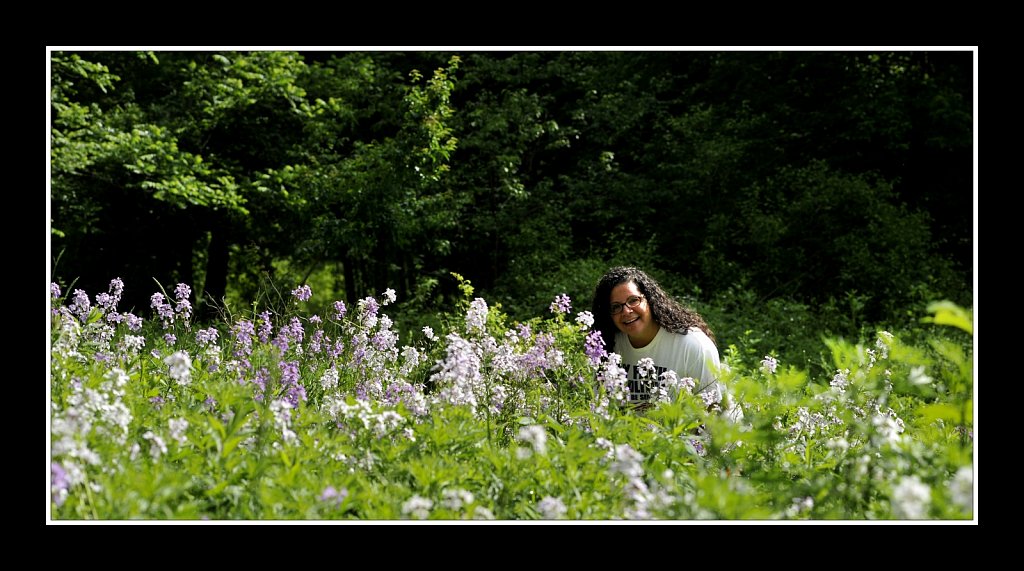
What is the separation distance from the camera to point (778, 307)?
12125 millimetres

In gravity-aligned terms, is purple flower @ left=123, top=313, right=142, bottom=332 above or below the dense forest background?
below

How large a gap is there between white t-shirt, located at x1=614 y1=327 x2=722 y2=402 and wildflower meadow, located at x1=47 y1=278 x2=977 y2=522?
62 centimetres

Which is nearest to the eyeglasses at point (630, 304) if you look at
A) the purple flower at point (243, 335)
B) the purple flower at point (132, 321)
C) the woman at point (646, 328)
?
the woman at point (646, 328)

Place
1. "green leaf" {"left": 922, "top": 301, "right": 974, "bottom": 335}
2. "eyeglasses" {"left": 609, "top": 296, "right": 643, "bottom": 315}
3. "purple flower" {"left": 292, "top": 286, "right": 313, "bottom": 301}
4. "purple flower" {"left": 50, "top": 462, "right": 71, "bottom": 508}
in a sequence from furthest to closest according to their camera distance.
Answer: "purple flower" {"left": 292, "top": 286, "right": 313, "bottom": 301} → "eyeglasses" {"left": 609, "top": 296, "right": 643, "bottom": 315} → "purple flower" {"left": 50, "top": 462, "right": 71, "bottom": 508} → "green leaf" {"left": 922, "top": 301, "right": 974, "bottom": 335}

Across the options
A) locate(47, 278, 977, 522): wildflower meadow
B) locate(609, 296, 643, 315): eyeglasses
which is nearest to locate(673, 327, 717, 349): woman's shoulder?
locate(609, 296, 643, 315): eyeglasses

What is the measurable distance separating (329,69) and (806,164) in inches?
326

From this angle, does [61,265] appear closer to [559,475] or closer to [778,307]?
[778,307]

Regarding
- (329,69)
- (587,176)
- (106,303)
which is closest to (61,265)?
(329,69)

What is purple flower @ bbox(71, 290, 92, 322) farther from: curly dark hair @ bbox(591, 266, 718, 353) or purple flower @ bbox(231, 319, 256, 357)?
curly dark hair @ bbox(591, 266, 718, 353)

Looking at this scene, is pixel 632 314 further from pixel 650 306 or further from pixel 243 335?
pixel 243 335

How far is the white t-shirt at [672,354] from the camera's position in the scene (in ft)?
15.8

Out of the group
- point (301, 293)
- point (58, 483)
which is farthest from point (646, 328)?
point (58, 483)

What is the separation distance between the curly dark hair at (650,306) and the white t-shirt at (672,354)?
54 millimetres

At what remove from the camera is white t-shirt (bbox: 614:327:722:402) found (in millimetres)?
4805
